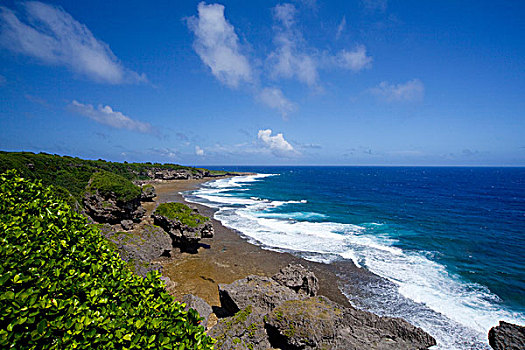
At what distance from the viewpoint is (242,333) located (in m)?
9.43

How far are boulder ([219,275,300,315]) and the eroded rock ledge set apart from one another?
0.05 metres

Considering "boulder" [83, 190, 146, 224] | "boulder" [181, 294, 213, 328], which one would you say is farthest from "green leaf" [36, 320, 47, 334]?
"boulder" [83, 190, 146, 224]

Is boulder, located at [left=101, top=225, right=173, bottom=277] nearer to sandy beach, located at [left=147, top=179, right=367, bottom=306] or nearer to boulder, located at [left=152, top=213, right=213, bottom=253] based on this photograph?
boulder, located at [left=152, top=213, right=213, bottom=253]

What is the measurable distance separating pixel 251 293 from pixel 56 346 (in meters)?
9.47

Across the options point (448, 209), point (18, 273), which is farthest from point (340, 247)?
point (448, 209)

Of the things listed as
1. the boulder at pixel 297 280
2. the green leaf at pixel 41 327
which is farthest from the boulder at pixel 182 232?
the green leaf at pixel 41 327

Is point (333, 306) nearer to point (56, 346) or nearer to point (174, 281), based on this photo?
point (56, 346)

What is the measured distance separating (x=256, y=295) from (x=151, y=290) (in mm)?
7864

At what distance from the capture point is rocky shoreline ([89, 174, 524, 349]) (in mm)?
9281

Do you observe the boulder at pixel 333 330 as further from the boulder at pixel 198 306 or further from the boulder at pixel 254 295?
the boulder at pixel 198 306

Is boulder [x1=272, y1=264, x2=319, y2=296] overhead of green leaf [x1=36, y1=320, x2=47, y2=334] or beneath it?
beneath

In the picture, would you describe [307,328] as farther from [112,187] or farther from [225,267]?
[112,187]

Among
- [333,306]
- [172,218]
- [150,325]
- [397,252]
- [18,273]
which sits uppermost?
[18,273]

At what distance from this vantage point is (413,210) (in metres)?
48.5
